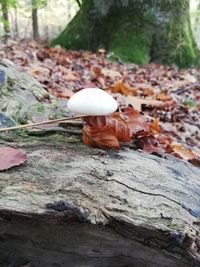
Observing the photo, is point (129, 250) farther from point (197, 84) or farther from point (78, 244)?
point (197, 84)

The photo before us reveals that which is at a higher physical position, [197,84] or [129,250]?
[129,250]

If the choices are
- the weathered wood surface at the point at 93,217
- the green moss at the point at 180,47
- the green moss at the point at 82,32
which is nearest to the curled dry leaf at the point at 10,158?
the weathered wood surface at the point at 93,217

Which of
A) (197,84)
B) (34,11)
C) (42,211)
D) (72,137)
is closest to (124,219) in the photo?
(42,211)

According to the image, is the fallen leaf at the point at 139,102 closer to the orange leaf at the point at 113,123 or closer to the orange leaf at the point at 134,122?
the orange leaf at the point at 134,122

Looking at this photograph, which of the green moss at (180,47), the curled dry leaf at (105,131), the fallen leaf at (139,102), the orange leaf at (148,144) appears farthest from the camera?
the green moss at (180,47)

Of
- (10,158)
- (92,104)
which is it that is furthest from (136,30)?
(10,158)

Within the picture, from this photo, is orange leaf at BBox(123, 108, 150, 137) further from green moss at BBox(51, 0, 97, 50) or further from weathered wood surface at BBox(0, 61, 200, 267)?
green moss at BBox(51, 0, 97, 50)
